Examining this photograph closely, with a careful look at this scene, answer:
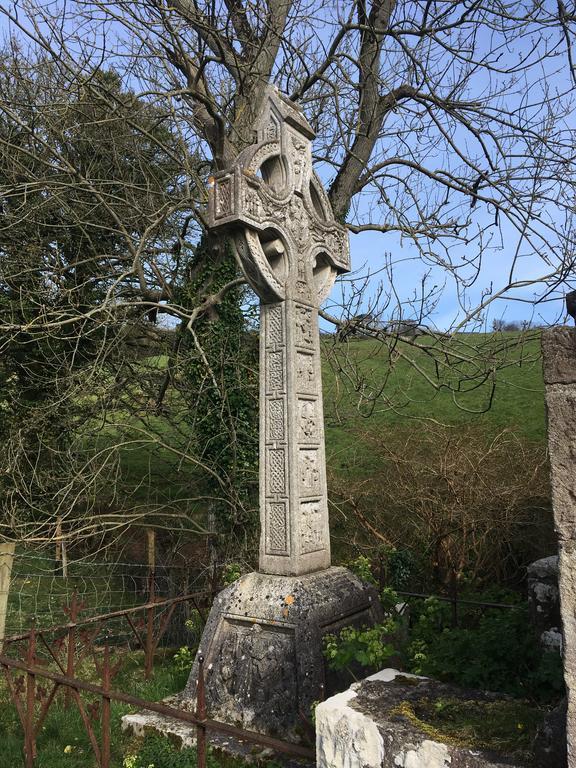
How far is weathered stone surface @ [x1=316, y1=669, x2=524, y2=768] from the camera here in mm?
1663

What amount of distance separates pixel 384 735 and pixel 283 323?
2.90m

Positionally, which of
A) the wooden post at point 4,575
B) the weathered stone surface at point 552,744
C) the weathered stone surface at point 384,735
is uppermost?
the weathered stone surface at point 552,744

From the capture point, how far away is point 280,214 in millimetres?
4367

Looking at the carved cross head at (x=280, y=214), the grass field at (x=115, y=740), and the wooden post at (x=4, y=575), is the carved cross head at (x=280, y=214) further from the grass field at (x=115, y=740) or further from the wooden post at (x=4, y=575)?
the wooden post at (x=4, y=575)

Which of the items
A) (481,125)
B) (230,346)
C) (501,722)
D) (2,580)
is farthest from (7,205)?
(501,722)

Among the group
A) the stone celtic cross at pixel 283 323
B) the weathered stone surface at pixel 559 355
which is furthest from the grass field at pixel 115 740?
the weathered stone surface at pixel 559 355

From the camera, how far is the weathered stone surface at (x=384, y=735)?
1663 mm

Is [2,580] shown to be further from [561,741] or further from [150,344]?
[561,741]

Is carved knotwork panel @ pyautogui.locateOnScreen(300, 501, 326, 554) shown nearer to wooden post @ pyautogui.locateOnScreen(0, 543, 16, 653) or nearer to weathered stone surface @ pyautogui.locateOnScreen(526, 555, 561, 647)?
weathered stone surface @ pyautogui.locateOnScreen(526, 555, 561, 647)

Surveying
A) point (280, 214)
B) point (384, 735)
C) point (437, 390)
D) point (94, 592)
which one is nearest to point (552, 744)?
A: point (384, 735)

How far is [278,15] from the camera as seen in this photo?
8016 millimetres

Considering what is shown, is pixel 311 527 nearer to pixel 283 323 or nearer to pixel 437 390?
pixel 283 323

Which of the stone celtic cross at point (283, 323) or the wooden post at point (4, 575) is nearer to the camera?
the stone celtic cross at point (283, 323)

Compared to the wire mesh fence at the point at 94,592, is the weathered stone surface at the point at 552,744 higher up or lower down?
higher up
